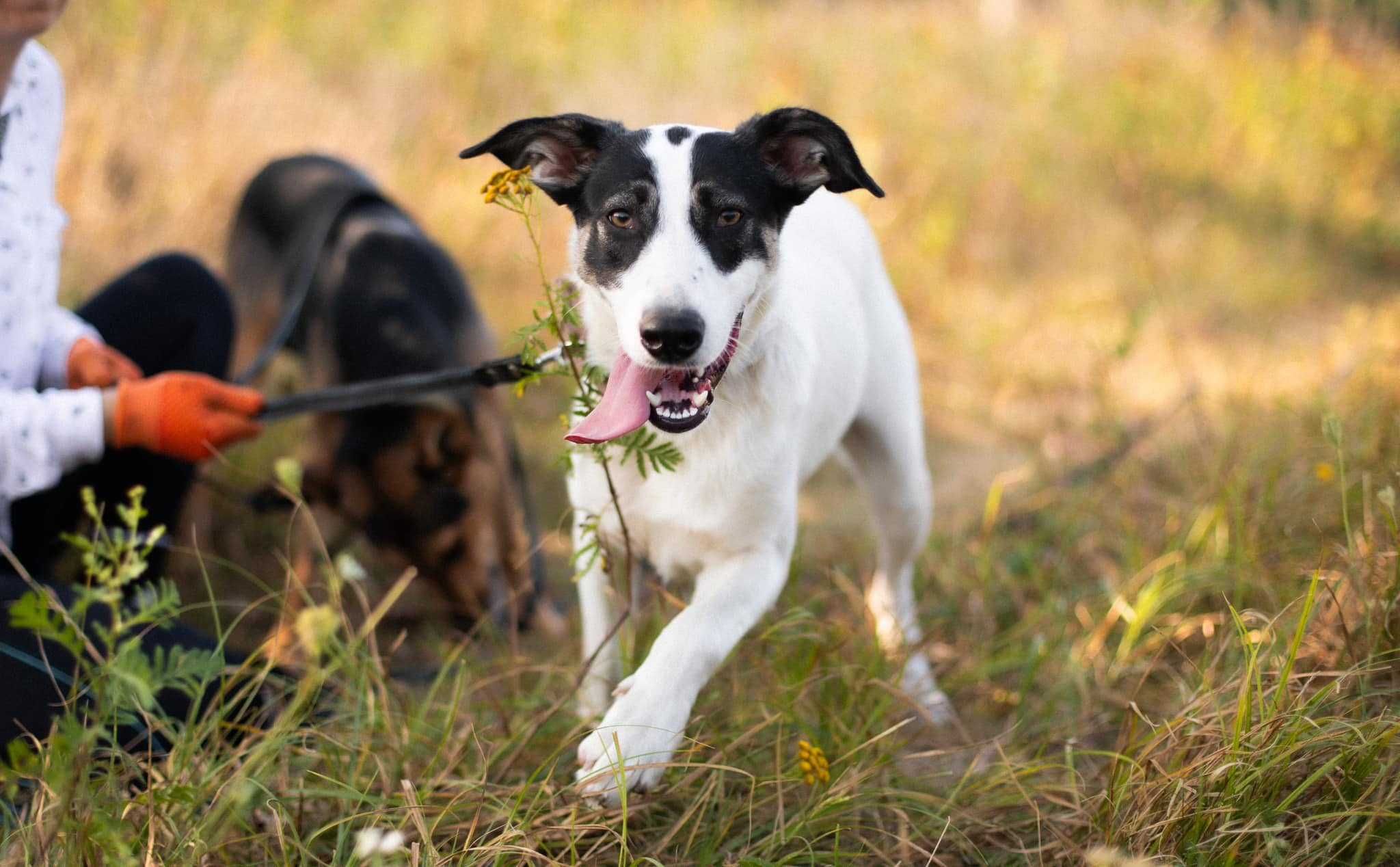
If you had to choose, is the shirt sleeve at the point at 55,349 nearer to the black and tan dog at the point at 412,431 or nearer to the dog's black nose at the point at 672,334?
the black and tan dog at the point at 412,431

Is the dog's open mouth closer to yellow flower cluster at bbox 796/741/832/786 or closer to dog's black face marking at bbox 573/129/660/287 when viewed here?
dog's black face marking at bbox 573/129/660/287

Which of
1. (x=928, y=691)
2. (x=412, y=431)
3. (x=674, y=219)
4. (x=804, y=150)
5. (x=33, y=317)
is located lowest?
(x=928, y=691)

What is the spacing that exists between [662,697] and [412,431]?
1576mm

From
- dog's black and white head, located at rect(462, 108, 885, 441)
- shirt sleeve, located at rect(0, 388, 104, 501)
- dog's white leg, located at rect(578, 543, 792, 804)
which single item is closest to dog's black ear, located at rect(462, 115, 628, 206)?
dog's black and white head, located at rect(462, 108, 885, 441)

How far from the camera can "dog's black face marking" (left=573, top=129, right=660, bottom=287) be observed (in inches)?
82.4

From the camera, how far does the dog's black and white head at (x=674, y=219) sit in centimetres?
197

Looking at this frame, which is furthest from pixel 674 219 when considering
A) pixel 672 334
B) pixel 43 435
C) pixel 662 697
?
pixel 43 435

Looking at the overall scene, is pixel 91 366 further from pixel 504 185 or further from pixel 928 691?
pixel 928 691

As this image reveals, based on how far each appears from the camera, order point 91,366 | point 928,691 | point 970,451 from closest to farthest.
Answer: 1. point 91,366
2. point 928,691
3. point 970,451

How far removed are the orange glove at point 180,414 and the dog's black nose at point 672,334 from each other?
1.29 m

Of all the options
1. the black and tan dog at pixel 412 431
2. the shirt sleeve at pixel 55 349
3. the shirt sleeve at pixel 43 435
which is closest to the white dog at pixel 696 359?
the black and tan dog at pixel 412 431

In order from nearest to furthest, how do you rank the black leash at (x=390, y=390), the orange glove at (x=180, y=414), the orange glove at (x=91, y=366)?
the black leash at (x=390, y=390), the orange glove at (x=180, y=414), the orange glove at (x=91, y=366)

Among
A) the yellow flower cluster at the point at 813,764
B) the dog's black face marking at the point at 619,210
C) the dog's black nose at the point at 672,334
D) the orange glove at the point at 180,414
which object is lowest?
the yellow flower cluster at the point at 813,764

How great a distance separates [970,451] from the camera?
511 centimetres
